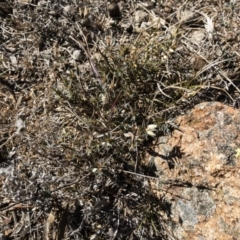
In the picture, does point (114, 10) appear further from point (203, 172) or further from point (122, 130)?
point (203, 172)

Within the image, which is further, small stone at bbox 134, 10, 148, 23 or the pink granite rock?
small stone at bbox 134, 10, 148, 23

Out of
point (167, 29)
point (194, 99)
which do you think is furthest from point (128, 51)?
point (194, 99)

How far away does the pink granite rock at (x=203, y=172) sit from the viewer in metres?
2.32

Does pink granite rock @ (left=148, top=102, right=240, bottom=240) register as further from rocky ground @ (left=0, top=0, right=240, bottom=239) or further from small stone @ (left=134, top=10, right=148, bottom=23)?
small stone @ (left=134, top=10, right=148, bottom=23)

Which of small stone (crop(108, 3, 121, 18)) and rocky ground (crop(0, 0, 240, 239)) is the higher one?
small stone (crop(108, 3, 121, 18))

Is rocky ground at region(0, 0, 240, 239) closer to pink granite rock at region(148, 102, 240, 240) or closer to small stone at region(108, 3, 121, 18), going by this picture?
pink granite rock at region(148, 102, 240, 240)

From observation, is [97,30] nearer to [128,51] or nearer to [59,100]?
[128,51]

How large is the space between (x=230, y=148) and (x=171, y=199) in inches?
17.7

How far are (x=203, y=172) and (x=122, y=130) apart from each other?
0.55 meters

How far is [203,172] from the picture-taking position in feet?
7.85

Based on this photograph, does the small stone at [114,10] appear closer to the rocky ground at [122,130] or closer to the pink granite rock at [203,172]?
the rocky ground at [122,130]

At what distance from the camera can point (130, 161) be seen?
2631mm

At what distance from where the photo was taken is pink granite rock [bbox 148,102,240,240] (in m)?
2.32

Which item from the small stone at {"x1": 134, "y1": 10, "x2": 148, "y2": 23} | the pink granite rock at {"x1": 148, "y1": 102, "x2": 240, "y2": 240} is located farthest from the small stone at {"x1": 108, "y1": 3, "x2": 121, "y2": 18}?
the pink granite rock at {"x1": 148, "y1": 102, "x2": 240, "y2": 240}
